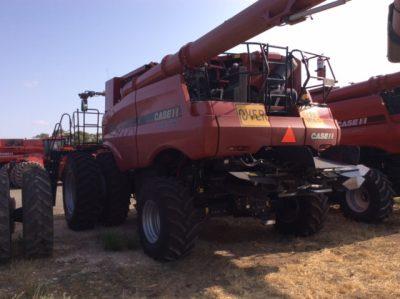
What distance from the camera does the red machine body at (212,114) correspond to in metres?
5.09

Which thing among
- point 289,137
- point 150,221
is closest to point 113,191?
point 150,221

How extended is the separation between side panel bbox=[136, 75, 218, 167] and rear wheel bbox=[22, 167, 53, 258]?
1384mm

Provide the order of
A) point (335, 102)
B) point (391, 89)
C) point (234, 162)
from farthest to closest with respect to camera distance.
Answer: point (335, 102)
point (391, 89)
point (234, 162)

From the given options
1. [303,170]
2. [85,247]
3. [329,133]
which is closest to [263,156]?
[303,170]

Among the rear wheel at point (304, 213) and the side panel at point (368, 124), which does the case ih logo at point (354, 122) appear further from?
the rear wheel at point (304, 213)

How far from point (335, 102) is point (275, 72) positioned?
13.3ft

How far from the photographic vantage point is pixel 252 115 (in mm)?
5477

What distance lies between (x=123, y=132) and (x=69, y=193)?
1773mm

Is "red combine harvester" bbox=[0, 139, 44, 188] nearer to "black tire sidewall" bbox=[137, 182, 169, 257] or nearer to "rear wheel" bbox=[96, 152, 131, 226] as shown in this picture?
"rear wheel" bbox=[96, 152, 131, 226]

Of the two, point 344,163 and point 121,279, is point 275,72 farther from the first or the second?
point 121,279

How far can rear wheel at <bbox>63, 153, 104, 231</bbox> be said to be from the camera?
24.1 ft

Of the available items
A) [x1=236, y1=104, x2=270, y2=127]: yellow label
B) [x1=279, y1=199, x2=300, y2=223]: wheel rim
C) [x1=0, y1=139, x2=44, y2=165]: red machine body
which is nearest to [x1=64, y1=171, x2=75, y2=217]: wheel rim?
[x1=279, y1=199, x2=300, y2=223]: wheel rim

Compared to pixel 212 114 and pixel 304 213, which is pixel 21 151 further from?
pixel 212 114

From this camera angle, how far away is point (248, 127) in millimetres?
5332
